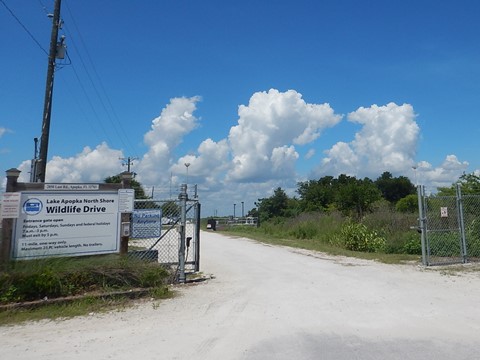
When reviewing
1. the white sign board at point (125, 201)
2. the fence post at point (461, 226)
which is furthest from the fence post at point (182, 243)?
the fence post at point (461, 226)

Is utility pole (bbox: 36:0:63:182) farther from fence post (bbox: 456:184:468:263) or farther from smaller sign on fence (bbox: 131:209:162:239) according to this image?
fence post (bbox: 456:184:468:263)

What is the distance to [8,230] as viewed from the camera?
8344 millimetres

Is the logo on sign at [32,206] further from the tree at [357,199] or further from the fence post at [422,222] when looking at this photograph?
the tree at [357,199]

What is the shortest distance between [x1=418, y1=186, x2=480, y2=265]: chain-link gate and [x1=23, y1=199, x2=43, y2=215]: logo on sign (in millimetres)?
10081

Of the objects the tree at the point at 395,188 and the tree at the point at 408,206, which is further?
the tree at the point at 395,188

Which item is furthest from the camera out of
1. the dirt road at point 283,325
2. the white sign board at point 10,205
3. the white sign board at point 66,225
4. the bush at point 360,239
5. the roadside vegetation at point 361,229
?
the bush at point 360,239

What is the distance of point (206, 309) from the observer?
7.62 m

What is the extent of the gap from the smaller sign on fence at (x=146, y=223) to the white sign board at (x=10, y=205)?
2.43 meters

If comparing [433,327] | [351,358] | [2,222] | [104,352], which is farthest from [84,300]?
[433,327]

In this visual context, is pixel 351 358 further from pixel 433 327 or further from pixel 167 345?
pixel 167 345

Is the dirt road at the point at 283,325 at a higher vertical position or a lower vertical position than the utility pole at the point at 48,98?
lower

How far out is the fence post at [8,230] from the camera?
323 inches

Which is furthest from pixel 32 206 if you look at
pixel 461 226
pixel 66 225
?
pixel 461 226

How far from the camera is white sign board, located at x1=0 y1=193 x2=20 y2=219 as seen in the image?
837 cm
